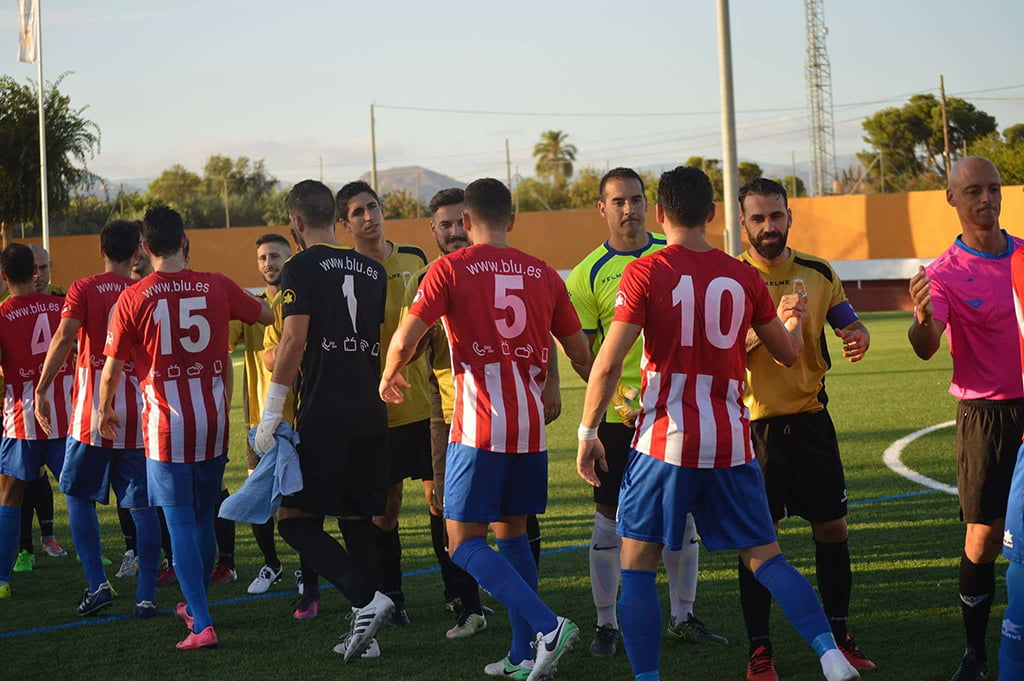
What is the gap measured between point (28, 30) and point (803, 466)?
99.8 ft

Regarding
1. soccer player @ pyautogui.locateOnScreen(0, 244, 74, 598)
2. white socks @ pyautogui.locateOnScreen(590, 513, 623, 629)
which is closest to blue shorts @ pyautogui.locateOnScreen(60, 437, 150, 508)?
soccer player @ pyautogui.locateOnScreen(0, 244, 74, 598)

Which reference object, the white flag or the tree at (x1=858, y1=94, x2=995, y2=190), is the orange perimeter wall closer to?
the white flag

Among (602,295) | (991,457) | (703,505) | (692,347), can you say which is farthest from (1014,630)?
(602,295)

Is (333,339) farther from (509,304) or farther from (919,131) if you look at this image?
(919,131)

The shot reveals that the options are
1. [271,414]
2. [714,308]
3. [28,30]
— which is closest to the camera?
[714,308]

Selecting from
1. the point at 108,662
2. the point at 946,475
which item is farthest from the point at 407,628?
the point at 946,475

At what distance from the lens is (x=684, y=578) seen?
538cm

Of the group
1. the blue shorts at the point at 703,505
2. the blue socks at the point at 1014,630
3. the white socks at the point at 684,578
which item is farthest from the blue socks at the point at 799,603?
the white socks at the point at 684,578

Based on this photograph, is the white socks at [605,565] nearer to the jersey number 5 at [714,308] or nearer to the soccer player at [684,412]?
the soccer player at [684,412]

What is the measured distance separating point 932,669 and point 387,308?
10.6ft

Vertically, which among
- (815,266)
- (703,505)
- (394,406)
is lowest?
(703,505)

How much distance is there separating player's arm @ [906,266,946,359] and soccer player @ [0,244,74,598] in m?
5.02

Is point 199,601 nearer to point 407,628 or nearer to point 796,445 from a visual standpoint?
point 407,628

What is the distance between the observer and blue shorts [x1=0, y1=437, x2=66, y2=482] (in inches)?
267
